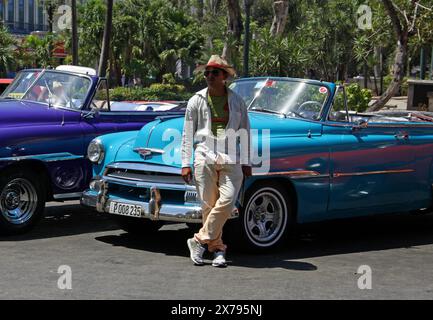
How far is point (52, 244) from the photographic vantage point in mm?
8141

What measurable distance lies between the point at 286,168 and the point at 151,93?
96.0 feet

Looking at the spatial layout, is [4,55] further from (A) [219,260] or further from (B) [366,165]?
(A) [219,260]

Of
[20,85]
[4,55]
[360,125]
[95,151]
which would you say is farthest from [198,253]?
[4,55]

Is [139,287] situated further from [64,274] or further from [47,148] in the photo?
[47,148]

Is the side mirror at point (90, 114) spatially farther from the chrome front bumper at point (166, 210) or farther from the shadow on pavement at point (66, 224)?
the chrome front bumper at point (166, 210)

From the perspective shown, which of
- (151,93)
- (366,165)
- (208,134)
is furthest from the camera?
(151,93)

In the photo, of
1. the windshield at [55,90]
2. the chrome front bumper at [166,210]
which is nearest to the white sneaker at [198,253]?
the chrome front bumper at [166,210]

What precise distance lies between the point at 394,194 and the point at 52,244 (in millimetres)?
3530

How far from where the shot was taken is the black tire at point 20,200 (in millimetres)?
8496

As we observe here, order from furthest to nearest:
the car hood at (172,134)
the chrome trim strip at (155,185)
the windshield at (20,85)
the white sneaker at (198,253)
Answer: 1. the windshield at (20,85)
2. the car hood at (172,134)
3. the chrome trim strip at (155,185)
4. the white sneaker at (198,253)

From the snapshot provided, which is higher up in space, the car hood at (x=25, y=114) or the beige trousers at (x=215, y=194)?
the car hood at (x=25, y=114)

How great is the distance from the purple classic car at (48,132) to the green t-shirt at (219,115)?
7.92ft

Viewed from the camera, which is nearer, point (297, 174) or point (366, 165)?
point (297, 174)

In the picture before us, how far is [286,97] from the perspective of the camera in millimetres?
8570
